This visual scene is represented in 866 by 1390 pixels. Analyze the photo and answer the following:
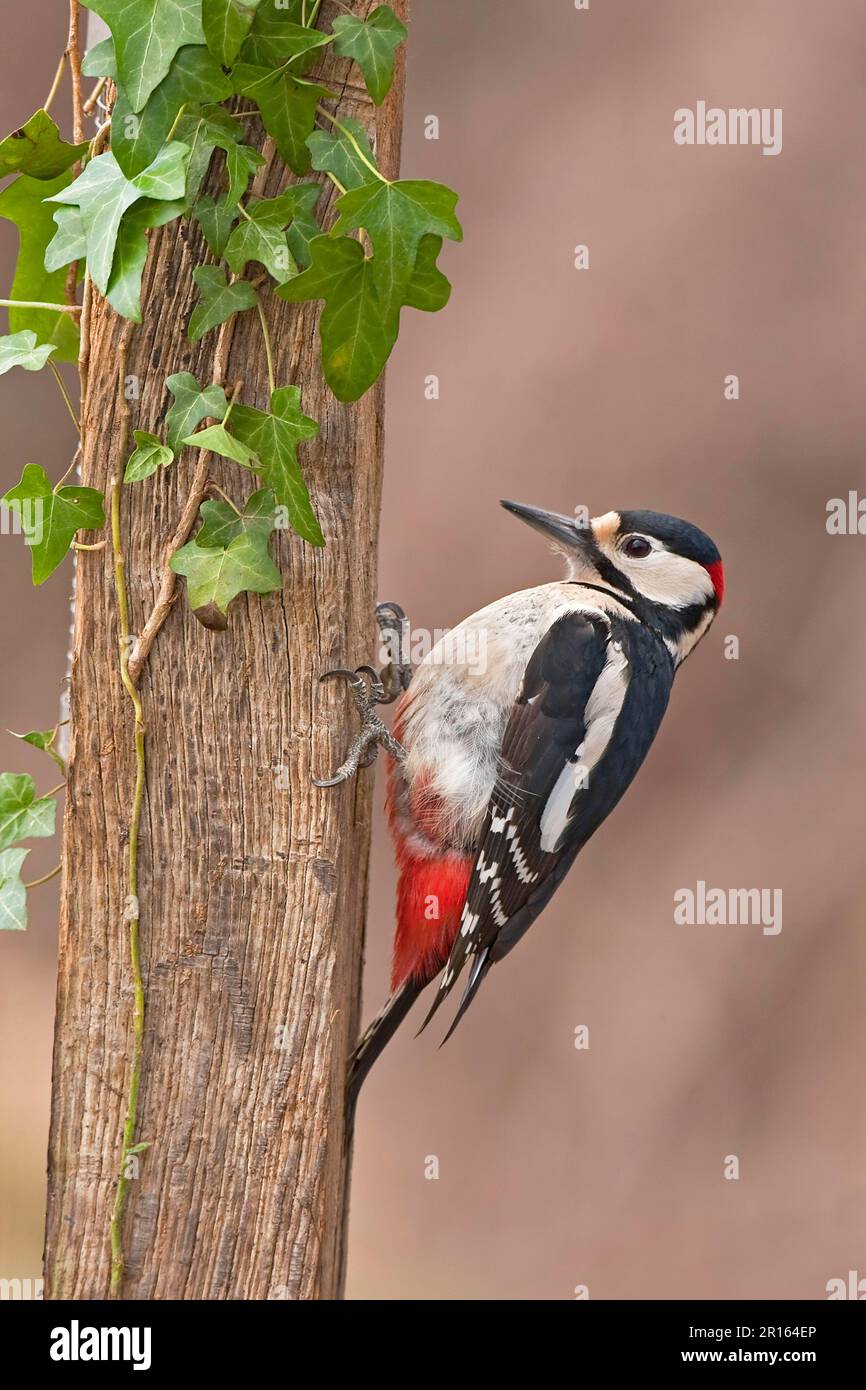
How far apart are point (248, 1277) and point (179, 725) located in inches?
28.1

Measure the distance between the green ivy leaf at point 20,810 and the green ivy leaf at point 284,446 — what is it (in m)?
0.53

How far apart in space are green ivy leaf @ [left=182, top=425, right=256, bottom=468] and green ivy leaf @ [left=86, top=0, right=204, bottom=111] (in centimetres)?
35

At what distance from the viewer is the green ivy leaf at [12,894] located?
164 centimetres

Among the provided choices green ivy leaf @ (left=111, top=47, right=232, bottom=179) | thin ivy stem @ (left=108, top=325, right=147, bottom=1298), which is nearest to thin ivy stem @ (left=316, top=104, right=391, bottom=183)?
green ivy leaf @ (left=111, top=47, right=232, bottom=179)

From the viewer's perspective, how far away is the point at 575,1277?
3.68 meters

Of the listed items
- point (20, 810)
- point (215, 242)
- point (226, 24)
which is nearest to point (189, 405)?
point (215, 242)

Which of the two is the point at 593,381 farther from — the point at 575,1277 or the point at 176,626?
the point at 575,1277

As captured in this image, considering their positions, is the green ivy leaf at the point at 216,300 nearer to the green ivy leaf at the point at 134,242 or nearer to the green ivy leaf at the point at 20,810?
the green ivy leaf at the point at 134,242

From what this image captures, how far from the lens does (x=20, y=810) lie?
5.64 feet

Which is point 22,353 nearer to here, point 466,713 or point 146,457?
point 146,457

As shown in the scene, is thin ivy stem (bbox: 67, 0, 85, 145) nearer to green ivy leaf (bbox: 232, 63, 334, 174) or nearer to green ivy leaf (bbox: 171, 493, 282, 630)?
green ivy leaf (bbox: 232, 63, 334, 174)

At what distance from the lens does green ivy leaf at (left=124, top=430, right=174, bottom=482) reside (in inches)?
60.3

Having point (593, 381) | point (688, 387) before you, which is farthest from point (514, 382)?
point (688, 387)

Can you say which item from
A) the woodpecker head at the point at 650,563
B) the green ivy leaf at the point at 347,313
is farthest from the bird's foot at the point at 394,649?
the green ivy leaf at the point at 347,313
